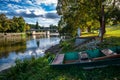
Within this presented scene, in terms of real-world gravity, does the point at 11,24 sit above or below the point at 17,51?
above

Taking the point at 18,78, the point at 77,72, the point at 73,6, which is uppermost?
the point at 73,6

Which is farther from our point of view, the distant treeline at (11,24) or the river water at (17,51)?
the distant treeline at (11,24)

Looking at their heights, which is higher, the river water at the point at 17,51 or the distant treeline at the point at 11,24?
the distant treeline at the point at 11,24

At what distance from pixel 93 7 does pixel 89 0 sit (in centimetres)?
111

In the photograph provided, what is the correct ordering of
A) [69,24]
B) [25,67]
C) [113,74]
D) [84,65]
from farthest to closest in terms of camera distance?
[69,24], [25,67], [84,65], [113,74]

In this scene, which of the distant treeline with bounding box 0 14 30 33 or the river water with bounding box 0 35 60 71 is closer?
the river water with bounding box 0 35 60 71

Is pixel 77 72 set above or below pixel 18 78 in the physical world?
above

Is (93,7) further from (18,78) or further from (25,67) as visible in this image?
(18,78)

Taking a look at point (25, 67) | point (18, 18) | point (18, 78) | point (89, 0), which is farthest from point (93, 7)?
point (18, 18)

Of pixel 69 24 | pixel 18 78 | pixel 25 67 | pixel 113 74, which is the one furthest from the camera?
pixel 69 24

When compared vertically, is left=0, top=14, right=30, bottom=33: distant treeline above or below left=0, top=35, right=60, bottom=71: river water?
above

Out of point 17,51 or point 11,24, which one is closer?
point 17,51

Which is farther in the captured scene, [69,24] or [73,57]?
[69,24]

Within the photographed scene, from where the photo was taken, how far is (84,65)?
11.8 meters
